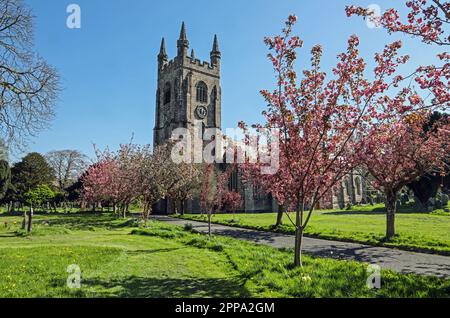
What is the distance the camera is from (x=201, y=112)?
2202 inches

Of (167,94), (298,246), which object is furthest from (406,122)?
(167,94)

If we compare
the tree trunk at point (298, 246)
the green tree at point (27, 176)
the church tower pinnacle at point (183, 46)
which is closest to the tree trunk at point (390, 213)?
the tree trunk at point (298, 246)

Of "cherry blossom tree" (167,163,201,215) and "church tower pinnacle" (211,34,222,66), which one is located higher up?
"church tower pinnacle" (211,34,222,66)

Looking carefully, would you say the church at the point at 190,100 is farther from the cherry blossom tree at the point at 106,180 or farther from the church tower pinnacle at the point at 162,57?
the cherry blossom tree at the point at 106,180

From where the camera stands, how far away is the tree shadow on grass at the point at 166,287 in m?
6.39

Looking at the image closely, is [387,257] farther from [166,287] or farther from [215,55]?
[215,55]

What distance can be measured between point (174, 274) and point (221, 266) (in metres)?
1.66

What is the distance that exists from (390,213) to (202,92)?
4633 centimetres

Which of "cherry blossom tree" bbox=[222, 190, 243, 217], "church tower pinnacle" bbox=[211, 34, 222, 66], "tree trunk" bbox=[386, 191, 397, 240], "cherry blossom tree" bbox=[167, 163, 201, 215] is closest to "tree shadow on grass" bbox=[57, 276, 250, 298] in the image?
"tree trunk" bbox=[386, 191, 397, 240]

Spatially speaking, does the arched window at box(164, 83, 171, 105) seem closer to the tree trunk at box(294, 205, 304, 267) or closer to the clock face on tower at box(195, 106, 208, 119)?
the clock face on tower at box(195, 106, 208, 119)

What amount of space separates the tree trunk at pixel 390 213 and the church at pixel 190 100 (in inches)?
1400

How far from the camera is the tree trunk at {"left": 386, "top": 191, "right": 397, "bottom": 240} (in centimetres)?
1538
